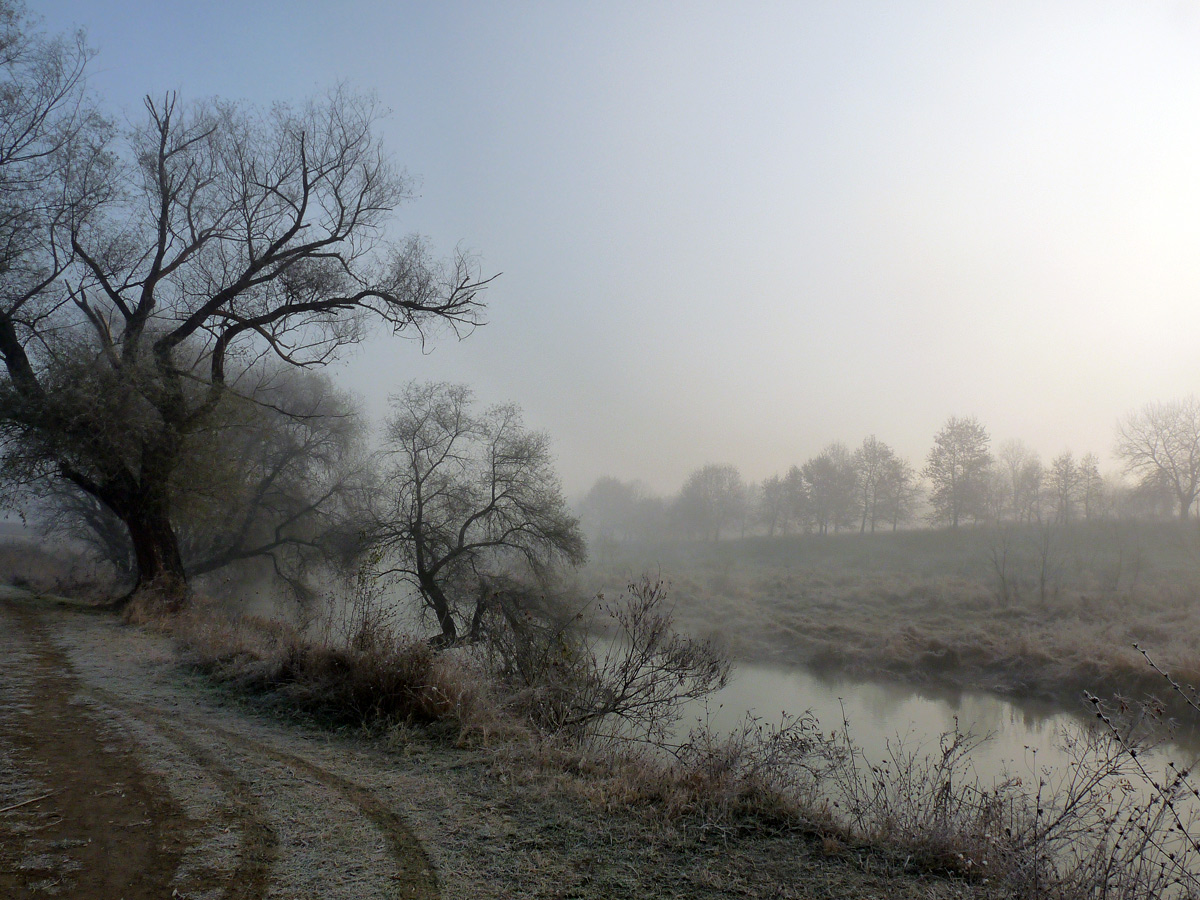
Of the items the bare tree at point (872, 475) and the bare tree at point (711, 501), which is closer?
the bare tree at point (872, 475)

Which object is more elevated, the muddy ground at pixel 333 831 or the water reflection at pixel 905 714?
the muddy ground at pixel 333 831

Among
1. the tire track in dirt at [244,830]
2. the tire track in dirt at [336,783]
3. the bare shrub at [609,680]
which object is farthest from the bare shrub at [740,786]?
the tire track in dirt at [244,830]

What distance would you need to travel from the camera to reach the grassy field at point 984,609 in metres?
21.0

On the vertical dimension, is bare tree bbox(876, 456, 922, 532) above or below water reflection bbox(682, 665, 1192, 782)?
above

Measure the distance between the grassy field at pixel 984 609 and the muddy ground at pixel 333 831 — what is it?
1548 cm

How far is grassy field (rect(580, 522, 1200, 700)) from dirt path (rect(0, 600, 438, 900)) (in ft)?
55.4

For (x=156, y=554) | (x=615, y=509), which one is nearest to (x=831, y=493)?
(x=615, y=509)

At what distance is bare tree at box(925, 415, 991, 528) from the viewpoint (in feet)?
174

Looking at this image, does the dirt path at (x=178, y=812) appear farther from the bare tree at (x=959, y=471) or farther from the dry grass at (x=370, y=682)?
Answer: the bare tree at (x=959, y=471)

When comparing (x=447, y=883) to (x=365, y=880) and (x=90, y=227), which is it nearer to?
(x=365, y=880)

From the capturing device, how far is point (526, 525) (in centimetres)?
2103

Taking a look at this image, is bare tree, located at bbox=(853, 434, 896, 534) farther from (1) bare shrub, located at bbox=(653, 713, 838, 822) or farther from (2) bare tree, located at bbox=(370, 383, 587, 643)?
(1) bare shrub, located at bbox=(653, 713, 838, 822)

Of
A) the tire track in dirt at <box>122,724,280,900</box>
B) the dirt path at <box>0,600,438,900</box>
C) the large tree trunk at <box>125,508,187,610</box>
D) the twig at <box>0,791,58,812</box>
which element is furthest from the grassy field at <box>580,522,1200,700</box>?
the twig at <box>0,791,58,812</box>

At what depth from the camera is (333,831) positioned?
144 inches
